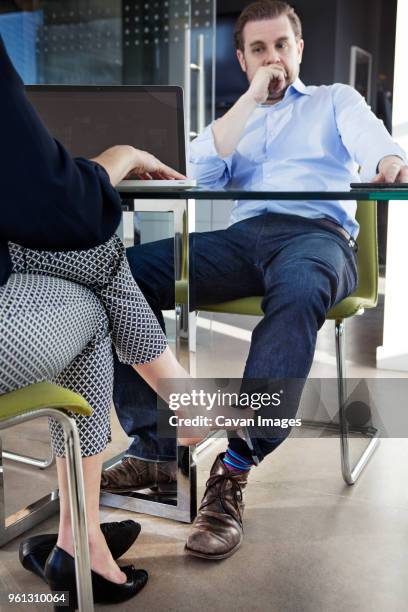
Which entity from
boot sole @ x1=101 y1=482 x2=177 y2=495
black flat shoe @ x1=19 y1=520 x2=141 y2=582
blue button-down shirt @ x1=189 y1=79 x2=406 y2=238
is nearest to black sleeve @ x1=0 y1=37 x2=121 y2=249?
black flat shoe @ x1=19 y1=520 x2=141 y2=582

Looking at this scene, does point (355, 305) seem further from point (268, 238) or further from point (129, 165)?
point (129, 165)

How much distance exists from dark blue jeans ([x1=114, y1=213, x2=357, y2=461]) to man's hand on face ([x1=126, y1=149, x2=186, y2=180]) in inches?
6.6

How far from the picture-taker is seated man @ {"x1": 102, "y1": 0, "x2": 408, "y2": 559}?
1509mm

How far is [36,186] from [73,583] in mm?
693

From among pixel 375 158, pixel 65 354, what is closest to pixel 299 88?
pixel 375 158

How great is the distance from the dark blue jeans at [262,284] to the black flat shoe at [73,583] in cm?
38

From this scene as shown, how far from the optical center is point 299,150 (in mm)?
2018

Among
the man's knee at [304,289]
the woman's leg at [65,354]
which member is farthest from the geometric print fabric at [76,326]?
the man's knee at [304,289]

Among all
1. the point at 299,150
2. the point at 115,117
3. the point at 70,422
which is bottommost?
the point at 70,422

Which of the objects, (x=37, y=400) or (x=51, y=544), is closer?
(x=37, y=400)

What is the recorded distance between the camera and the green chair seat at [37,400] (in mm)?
912

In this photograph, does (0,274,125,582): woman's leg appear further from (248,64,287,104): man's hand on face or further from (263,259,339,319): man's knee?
(248,64,287,104): man's hand on face

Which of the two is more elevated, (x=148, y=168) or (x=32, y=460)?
(x=148, y=168)

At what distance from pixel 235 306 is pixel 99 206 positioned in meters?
0.87
